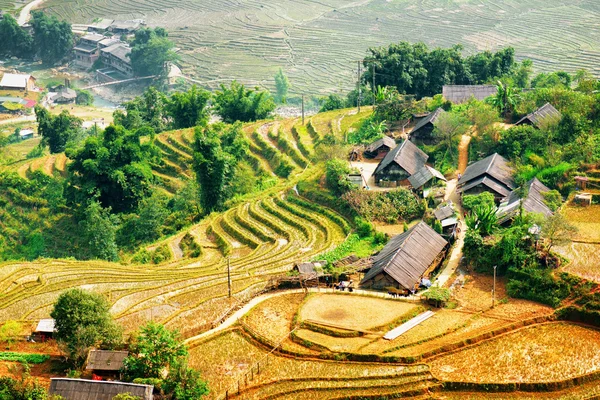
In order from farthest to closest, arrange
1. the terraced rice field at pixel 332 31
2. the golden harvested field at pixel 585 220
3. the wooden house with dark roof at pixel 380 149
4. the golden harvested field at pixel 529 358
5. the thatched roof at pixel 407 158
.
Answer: the terraced rice field at pixel 332 31
the wooden house with dark roof at pixel 380 149
the thatched roof at pixel 407 158
the golden harvested field at pixel 585 220
the golden harvested field at pixel 529 358

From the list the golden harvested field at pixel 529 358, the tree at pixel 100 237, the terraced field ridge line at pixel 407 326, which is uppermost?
the golden harvested field at pixel 529 358

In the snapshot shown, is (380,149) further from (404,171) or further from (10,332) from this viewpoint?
(10,332)

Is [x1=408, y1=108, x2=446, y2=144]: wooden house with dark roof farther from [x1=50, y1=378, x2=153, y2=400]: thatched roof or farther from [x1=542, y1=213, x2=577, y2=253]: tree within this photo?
[x1=50, y1=378, x2=153, y2=400]: thatched roof

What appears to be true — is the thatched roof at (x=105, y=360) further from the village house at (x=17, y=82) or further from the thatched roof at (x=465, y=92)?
the village house at (x=17, y=82)

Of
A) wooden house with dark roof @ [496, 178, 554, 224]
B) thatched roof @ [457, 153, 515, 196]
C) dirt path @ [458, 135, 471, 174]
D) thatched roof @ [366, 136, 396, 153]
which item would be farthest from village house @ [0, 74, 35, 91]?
wooden house with dark roof @ [496, 178, 554, 224]

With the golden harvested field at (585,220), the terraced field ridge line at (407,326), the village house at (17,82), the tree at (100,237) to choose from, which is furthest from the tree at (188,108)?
the terraced field ridge line at (407,326)

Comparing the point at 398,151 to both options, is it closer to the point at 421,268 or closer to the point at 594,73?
the point at 421,268
